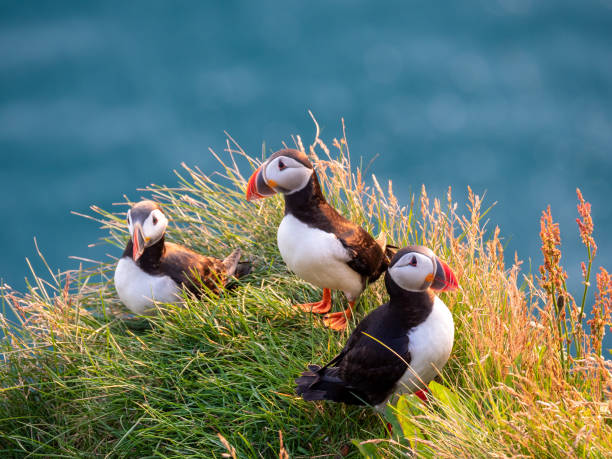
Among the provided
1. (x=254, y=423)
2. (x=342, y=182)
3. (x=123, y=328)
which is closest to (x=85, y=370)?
(x=123, y=328)

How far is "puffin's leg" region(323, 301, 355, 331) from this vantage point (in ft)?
13.7

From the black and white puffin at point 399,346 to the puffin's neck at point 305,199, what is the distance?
934 millimetres

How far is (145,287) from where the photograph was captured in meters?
4.42

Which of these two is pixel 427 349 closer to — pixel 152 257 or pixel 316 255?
pixel 316 255

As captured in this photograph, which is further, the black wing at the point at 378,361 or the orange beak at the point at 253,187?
the orange beak at the point at 253,187

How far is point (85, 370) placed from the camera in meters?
4.10

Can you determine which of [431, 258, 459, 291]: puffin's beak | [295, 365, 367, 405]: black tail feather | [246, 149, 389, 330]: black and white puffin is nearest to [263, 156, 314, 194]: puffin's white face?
[246, 149, 389, 330]: black and white puffin

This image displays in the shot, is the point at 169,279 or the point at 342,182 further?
the point at 342,182

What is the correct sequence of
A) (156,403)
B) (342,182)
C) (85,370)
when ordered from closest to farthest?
(156,403) → (85,370) → (342,182)

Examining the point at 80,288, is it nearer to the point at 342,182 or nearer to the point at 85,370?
the point at 85,370

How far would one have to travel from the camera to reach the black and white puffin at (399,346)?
3.30 metres

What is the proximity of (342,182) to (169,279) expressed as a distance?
5.27 feet

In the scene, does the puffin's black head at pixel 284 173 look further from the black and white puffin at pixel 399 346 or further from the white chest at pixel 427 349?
the white chest at pixel 427 349

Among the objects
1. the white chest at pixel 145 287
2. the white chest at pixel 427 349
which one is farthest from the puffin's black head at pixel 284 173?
the white chest at pixel 427 349
